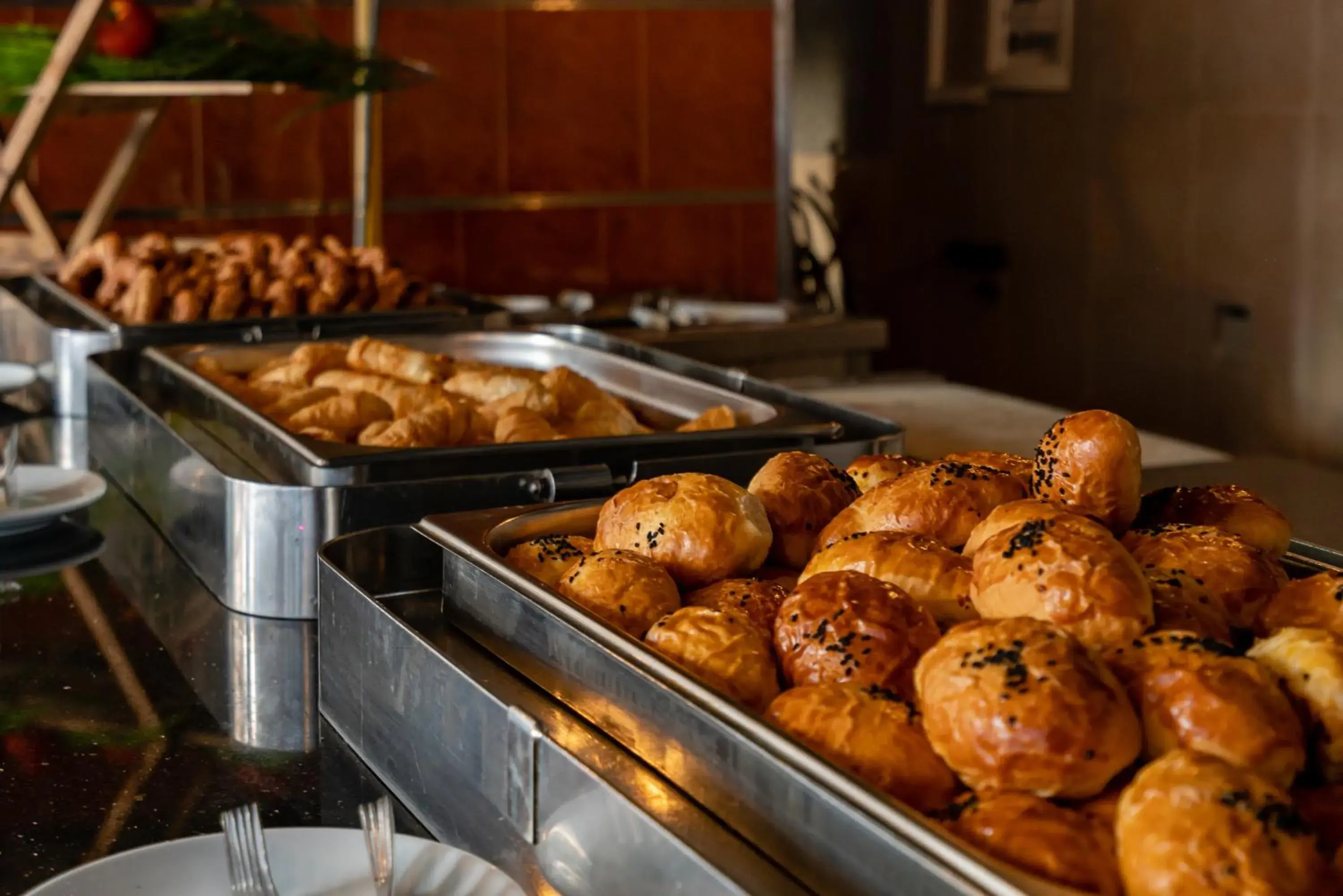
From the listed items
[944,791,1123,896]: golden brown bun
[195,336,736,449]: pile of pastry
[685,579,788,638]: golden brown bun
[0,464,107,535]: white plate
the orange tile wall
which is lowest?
[0,464,107,535]: white plate

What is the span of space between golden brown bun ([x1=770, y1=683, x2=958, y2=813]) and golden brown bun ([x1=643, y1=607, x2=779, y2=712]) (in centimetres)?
5

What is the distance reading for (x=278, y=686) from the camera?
52.6 inches

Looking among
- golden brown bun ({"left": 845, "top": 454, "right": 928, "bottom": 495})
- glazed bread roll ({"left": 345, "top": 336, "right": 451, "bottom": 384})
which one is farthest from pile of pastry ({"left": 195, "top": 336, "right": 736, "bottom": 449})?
golden brown bun ({"left": 845, "top": 454, "right": 928, "bottom": 495})

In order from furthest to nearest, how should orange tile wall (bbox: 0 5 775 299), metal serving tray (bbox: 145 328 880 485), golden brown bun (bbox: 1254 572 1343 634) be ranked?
orange tile wall (bbox: 0 5 775 299) → metal serving tray (bbox: 145 328 880 485) → golden brown bun (bbox: 1254 572 1343 634)

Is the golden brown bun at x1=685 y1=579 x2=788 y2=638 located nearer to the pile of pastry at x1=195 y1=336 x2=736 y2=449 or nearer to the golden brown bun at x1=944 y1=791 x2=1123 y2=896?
the golden brown bun at x1=944 y1=791 x2=1123 y2=896

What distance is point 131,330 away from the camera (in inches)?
93.7

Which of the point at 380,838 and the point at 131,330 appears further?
the point at 131,330

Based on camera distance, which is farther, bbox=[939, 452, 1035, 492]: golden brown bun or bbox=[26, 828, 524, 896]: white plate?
bbox=[939, 452, 1035, 492]: golden brown bun

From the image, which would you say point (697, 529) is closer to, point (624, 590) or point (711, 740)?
point (624, 590)

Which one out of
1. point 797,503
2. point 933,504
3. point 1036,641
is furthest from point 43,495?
point 1036,641

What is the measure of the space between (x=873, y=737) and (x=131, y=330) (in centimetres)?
184

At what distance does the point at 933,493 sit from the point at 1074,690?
0.33 m

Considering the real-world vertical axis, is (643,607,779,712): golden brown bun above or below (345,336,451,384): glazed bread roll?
below

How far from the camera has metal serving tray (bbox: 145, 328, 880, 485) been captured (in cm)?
150
